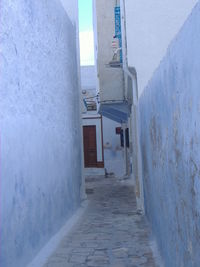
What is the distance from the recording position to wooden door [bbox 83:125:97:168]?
69.3 feet

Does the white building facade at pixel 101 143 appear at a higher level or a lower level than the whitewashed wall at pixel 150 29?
lower

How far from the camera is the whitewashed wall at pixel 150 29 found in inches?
308

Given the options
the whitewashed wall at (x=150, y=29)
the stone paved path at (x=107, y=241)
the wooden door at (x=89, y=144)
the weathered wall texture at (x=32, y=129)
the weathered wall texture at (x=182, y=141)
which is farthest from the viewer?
the wooden door at (x=89, y=144)

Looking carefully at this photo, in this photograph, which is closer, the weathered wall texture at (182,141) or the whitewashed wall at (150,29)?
the weathered wall texture at (182,141)

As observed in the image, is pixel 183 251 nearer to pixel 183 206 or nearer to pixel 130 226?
pixel 183 206

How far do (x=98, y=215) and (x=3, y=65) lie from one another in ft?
17.5

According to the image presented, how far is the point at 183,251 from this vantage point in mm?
3070

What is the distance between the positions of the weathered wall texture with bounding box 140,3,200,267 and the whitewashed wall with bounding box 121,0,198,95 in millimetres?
4265

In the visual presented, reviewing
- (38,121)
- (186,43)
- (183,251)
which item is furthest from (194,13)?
(38,121)

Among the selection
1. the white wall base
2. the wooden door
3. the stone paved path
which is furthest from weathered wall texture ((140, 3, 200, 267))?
the wooden door

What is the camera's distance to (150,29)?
8.09 metres

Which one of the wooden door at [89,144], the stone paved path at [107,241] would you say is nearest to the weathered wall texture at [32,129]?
the stone paved path at [107,241]

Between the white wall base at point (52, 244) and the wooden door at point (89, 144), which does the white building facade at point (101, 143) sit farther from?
the white wall base at point (52, 244)

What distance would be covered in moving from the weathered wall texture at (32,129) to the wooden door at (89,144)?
39.8ft
